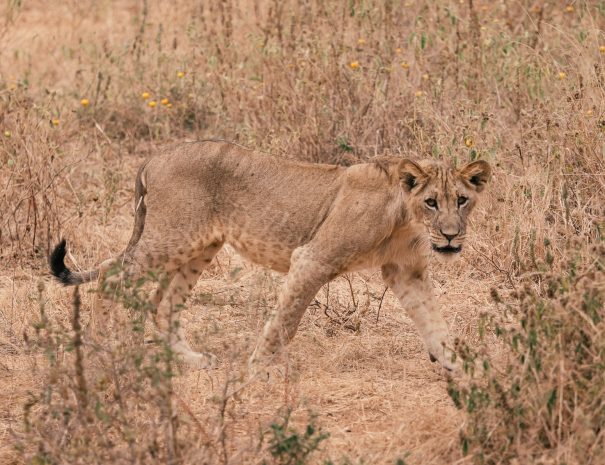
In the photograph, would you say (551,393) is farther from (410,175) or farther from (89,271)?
(89,271)

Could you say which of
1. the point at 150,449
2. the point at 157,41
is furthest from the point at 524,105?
the point at 150,449

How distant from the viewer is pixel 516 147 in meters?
7.29

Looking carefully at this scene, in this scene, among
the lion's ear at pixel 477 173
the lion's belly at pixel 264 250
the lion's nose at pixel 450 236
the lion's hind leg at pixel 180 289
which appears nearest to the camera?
the lion's nose at pixel 450 236

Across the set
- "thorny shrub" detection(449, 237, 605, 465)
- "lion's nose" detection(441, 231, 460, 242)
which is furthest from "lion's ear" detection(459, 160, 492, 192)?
"thorny shrub" detection(449, 237, 605, 465)

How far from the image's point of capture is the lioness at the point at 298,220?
5.46 meters

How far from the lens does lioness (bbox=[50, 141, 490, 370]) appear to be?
5.46 m

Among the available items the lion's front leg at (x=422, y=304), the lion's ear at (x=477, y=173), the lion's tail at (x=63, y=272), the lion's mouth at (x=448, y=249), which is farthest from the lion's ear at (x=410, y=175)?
the lion's tail at (x=63, y=272)

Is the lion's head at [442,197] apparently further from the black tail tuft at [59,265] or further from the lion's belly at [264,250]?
the black tail tuft at [59,265]

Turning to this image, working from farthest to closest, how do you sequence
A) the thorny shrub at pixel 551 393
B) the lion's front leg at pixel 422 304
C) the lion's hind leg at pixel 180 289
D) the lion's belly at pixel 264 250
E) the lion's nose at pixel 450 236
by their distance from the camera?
1. the lion's hind leg at pixel 180 289
2. the lion's belly at pixel 264 250
3. the lion's front leg at pixel 422 304
4. the lion's nose at pixel 450 236
5. the thorny shrub at pixel 551 393

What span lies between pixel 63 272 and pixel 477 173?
2085mm

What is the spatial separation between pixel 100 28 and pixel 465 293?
5853mm

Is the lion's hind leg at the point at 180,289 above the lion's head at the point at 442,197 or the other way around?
the other way around

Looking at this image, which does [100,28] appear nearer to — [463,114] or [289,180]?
[463,114]

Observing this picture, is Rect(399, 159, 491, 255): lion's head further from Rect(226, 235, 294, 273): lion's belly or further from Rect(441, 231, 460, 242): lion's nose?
Rect(226, 235, 294, 273): lion's belly
